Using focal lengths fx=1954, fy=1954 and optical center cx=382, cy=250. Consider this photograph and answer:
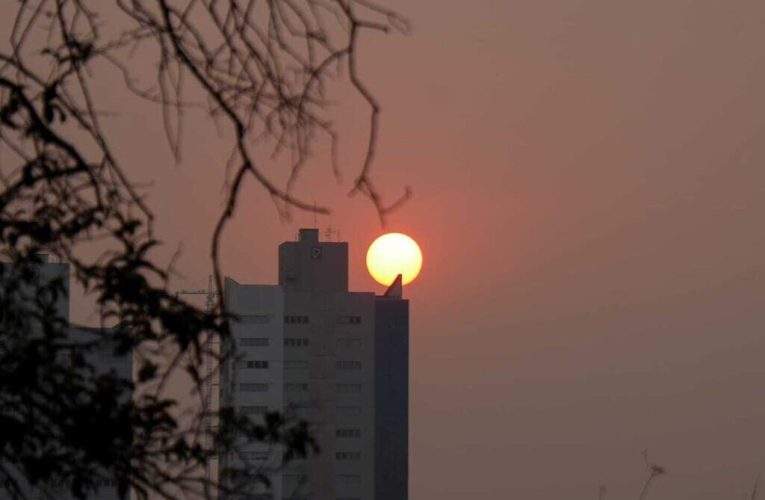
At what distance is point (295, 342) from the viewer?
60781 millimetres

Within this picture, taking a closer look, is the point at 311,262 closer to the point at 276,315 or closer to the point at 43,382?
the point at 276,315

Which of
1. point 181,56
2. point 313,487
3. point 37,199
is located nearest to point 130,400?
point 37,199

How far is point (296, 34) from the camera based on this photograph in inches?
154

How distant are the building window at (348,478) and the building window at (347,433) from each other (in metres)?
1.16

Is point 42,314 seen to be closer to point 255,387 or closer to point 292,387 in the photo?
point 255,387

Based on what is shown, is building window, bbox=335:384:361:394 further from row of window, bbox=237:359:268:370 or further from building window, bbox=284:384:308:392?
row of window, bbox=237:359:268:370

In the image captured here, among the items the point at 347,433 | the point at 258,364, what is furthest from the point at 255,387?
the point at 347,433

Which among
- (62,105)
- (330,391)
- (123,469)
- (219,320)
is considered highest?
(330,391)

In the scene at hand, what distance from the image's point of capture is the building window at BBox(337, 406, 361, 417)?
59.3 metres

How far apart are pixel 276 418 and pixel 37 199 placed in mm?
732

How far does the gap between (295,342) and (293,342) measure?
110 millimetres

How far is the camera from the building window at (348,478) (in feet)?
189

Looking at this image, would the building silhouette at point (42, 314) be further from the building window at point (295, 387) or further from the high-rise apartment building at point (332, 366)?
the building window at point (295, 387)

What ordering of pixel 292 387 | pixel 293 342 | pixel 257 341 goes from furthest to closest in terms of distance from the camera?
pixel 293 342 → pixel 292 387 → pixel 257 341
